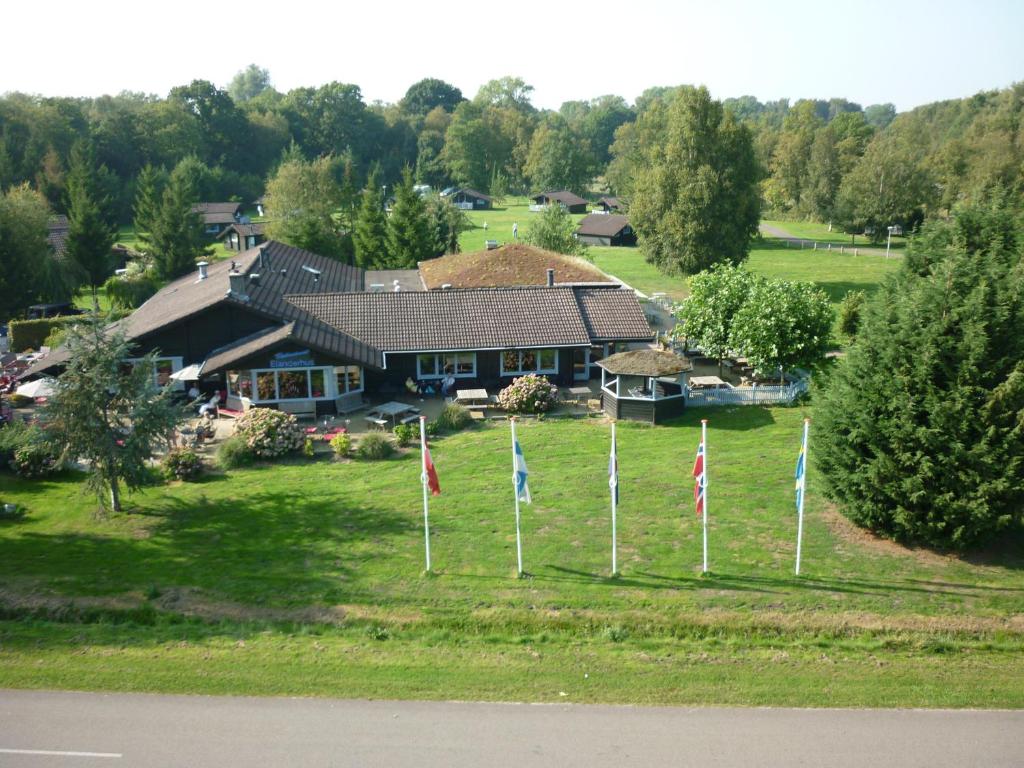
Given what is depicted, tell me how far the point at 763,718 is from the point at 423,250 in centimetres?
4392

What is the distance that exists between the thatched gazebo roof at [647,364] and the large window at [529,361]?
3896 mm

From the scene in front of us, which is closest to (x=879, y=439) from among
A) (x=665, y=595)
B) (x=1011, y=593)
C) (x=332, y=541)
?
(x=1011, y=593)

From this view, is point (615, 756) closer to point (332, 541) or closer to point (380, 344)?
point (332, 541)

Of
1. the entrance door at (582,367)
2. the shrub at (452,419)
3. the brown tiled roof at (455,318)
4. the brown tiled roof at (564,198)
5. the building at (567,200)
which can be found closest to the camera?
the shrub at (452,419)

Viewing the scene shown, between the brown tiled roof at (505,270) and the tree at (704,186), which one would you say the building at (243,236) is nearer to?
the brown tiled roof at (505,270)

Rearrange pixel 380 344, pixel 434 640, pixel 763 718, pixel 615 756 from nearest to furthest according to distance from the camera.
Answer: pixel 615 756
pixel 763 718
pixel 434 640
pixel 380 344

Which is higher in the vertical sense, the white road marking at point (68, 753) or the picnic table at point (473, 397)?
the picnic table at point (473, 397)

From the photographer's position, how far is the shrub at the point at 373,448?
2466cm

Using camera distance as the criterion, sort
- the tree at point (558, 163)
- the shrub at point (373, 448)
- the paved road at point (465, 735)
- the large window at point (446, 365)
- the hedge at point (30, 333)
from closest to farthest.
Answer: the paved road at point (465, 735) < the shrub at point (373, 448) < the large window at point (446, 365) < the hedge at point (30, 333) < the tree at point (558, 163)

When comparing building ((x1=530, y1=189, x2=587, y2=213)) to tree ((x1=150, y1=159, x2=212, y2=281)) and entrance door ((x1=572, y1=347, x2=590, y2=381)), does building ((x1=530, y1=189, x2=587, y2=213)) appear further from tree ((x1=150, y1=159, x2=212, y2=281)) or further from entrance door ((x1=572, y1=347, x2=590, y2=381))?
entrance door ((x1=572, y1=347, x2=590, y2=381))

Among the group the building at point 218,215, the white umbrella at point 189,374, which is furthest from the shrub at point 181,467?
the building at point 218,215

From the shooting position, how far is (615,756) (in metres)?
11.6

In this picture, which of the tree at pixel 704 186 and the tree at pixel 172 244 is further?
the tree at pixel 172 244

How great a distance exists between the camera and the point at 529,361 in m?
31.6
